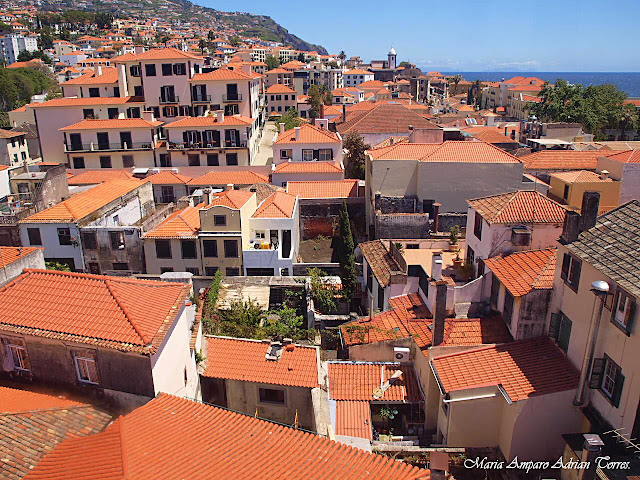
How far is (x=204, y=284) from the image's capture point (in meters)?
31.7

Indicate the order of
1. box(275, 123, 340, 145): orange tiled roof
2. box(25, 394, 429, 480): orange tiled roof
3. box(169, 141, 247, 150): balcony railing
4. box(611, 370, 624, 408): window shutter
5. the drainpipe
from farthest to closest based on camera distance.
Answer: box(169, 141, 247, 150): balcony railing → box(275, 123, 340, 145): orange tiled roof → the drainpipe → box(611, 370, 624, 408): window shutter → box(25, 394, 429, 480): orange tiled roof

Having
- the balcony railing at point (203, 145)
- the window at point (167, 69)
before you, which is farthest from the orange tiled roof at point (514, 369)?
the window at point (167, 69)

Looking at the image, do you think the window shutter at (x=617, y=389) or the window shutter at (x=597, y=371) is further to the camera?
the window shutter at (x=597, y=371)

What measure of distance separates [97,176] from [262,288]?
96.6 feet

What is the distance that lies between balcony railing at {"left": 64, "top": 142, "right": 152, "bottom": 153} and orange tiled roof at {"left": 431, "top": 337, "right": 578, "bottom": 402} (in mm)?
46148

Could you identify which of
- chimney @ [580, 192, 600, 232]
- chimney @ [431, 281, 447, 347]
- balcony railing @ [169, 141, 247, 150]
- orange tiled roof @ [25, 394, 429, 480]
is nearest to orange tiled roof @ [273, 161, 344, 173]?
balcony railing @ [169, 141, 247, 150]

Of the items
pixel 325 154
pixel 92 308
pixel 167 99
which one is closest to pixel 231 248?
pixel 92 308

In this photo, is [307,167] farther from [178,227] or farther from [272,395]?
[272,395]

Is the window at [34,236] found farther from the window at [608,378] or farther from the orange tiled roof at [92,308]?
the window at [608,378]

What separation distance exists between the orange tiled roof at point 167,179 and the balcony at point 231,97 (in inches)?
562

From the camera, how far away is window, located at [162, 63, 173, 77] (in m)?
57.7

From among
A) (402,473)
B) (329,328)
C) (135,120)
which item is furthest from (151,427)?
(135,120)

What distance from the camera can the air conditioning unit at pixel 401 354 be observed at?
67.2 ft

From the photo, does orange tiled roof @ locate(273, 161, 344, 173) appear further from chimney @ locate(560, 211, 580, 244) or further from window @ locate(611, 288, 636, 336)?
window @ locate(611, 288, 636, 336)
